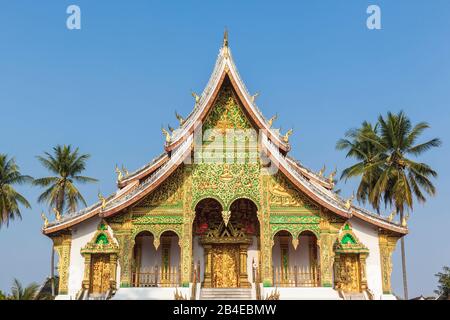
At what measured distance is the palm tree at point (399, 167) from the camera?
24.5 metres

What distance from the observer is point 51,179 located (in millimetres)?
32344

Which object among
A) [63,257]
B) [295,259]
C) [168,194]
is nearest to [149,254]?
[168,194]

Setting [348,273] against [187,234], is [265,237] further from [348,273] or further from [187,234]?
[348,273]

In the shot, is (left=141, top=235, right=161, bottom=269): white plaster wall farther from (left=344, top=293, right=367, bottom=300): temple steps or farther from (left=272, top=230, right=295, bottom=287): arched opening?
(left=344, top=293, right=367, bottom=300): temple steps

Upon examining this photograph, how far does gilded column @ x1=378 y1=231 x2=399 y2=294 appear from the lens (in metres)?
17.7

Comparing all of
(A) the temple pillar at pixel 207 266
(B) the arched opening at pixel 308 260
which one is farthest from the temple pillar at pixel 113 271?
(B) the arched opening at pixel 308 260

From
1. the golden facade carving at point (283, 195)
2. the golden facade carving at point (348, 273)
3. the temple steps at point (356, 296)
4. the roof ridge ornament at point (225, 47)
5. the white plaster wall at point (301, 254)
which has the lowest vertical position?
the temple steps at point (356, 296)

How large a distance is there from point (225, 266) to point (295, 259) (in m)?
2.52

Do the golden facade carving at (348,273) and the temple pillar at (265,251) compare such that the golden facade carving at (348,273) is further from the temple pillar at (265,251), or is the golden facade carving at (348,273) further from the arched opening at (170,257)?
the arched opening at (170,257)


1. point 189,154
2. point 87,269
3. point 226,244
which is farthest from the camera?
point 226,244

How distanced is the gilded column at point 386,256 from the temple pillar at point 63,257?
10357 mm

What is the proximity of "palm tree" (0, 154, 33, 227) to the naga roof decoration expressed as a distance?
10.1 meters

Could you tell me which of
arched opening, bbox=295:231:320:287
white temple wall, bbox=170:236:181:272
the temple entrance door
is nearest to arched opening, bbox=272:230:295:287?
arched opening, bbox=295:231:320:287

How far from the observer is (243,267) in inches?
749
